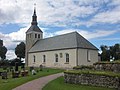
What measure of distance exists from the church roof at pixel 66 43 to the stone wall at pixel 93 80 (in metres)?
24.1

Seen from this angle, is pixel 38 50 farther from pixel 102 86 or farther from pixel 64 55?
pixel 102 86

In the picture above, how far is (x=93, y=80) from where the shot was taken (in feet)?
60.8

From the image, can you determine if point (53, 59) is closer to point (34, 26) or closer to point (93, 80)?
point (34, 26)

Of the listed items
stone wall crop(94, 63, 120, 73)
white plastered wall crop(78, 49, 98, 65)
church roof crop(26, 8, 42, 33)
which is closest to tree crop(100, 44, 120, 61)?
white plastered wall crop(78, 49, 98, 65)

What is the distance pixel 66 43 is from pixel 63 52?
2.08m

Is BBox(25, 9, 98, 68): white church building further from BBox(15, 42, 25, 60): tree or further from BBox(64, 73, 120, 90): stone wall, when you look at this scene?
BBox(64, 73, 120, 90): stone wall

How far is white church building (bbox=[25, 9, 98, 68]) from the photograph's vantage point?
45481 millimetres

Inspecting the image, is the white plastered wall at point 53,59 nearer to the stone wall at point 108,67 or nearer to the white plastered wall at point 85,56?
the white plastered wall at point 85,56

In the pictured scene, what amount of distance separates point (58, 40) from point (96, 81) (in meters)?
34.6

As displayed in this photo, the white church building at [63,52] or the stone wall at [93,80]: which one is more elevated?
the white church building at [63,52]

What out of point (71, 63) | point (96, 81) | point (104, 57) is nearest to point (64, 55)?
point (71, 63)

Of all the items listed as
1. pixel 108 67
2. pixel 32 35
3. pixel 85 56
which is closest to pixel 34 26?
pixel 32 35

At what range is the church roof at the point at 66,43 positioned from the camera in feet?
152

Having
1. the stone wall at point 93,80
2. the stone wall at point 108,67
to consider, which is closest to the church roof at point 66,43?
the stone wall at point 108,67
